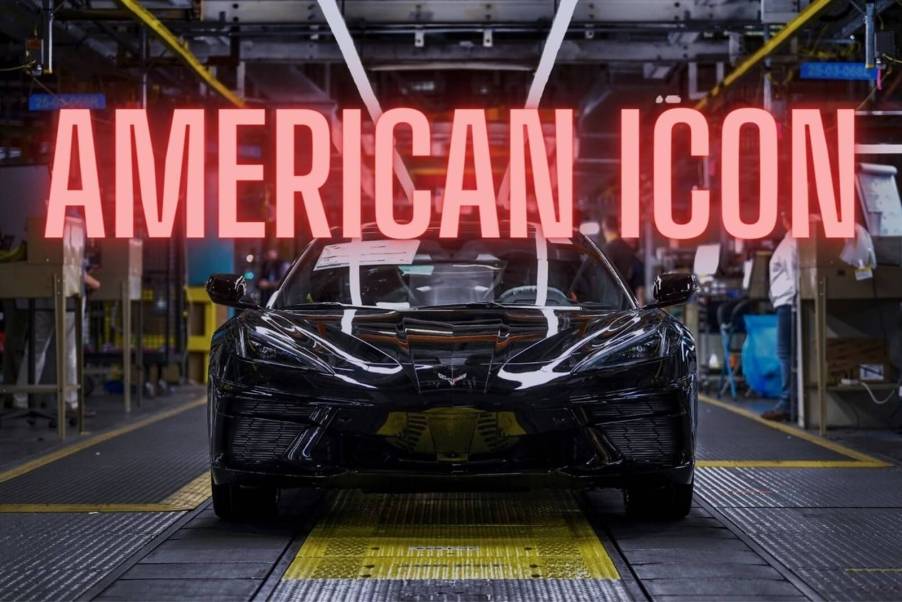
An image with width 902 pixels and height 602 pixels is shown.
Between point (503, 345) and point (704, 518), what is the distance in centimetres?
134

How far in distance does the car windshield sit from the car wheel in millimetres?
843

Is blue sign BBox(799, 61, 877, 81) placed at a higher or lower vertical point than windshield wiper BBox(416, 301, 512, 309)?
higher

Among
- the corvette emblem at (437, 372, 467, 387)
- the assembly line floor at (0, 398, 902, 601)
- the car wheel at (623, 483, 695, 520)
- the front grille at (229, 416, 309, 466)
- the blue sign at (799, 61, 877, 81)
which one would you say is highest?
the blue sign at (799, 61, 877, 81)

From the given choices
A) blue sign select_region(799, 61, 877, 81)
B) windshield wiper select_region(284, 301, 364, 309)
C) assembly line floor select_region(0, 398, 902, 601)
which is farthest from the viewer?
blue sign select_region(799, 61, 877, 81)

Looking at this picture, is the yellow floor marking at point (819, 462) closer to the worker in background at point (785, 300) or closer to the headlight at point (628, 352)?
the worker in background at point (785, 300)

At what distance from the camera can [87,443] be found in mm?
8336

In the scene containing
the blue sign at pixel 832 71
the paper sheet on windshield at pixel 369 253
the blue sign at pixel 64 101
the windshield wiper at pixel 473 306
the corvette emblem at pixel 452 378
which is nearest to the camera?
the corvette emblem at pixel 452 378

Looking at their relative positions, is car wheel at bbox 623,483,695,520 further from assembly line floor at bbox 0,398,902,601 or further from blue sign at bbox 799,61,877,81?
blue sign at bbox 799,61,877,81

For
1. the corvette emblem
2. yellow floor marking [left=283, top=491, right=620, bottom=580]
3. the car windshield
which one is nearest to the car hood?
the corvette emblem

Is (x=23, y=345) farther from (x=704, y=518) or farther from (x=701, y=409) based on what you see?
(x=704, y=518)

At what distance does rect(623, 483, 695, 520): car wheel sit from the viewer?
16.2 feet

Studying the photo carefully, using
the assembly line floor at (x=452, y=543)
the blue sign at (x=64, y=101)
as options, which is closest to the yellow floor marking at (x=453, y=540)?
the assembly line floor at (x=452, y=543)

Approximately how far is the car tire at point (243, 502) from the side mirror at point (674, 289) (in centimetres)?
185

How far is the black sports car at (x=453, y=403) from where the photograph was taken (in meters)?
4.31
